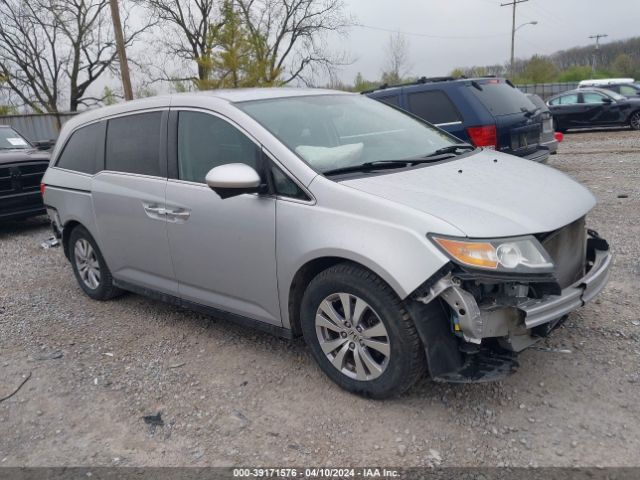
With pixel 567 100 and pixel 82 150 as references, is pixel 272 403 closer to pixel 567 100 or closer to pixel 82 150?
pixel 82 150

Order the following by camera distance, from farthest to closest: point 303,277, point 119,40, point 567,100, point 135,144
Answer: point 567,100
point 119,40
point 135,144
point 303,277

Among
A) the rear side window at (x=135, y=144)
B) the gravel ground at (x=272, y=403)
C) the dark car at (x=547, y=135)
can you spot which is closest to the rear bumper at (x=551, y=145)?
the dark car at (x=547, y=135)

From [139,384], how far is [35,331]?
1.51 m

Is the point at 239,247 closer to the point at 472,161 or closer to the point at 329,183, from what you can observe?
the point at 329,183

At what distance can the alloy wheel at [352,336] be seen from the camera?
2943 mm

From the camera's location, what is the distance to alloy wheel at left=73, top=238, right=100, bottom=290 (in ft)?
16.2

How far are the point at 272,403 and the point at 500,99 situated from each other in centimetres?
567

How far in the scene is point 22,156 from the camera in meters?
8.19

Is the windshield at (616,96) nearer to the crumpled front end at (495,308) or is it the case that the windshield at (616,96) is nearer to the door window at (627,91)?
the door window at (627,91)

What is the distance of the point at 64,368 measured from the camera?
3789 mm

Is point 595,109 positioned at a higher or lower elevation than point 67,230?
higher

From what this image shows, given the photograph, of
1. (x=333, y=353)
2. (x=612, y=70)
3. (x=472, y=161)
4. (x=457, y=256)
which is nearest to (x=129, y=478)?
(x=333, y=353)

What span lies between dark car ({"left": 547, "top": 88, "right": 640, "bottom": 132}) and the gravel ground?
14150 mm

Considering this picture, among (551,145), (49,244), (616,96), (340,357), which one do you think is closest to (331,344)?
(340,357)
